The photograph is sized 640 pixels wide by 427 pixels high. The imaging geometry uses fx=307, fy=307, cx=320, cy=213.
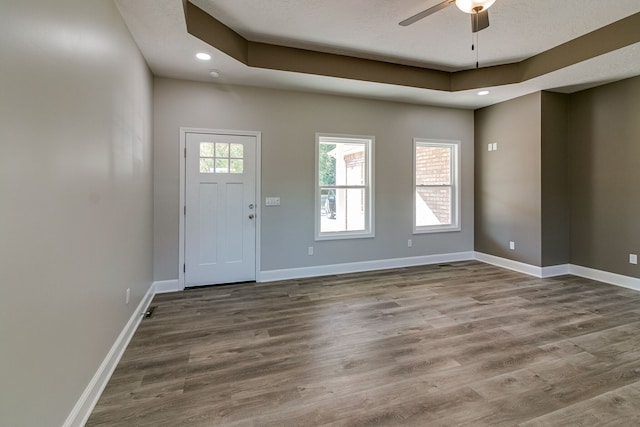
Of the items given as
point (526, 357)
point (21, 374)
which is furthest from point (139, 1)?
point (526, 357)

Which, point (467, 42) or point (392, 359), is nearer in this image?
point (392, 359)

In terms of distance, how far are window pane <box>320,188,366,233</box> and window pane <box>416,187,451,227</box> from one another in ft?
3.67

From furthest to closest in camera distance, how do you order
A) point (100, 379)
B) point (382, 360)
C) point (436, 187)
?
point (436, 187)
point (382, 360)
point (100, 379)

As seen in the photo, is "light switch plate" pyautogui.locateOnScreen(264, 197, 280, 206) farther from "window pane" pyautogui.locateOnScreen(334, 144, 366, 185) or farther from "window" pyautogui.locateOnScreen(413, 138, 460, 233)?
"window" pyautogui.locateOnScreen(413, 138, 460, 233)

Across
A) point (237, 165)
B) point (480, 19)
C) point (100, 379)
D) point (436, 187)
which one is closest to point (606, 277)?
point (436, 187)

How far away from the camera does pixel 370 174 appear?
16.3ft

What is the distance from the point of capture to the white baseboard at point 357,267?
447 cm

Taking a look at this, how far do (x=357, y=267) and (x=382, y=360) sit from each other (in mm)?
2579

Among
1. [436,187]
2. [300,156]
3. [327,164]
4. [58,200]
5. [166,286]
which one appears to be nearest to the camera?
[58,200]

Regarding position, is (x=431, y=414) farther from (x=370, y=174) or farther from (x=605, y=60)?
(x=605, y=60)

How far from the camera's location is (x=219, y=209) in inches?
164

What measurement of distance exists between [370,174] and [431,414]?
12.0ft

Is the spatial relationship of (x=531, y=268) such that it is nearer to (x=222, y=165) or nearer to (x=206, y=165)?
(x=222, y=165)

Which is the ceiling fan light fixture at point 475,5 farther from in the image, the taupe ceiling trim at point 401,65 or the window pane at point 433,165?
the window pane at point 433,165
